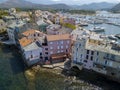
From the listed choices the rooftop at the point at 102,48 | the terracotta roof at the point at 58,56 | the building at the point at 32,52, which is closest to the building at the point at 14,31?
the building at the point at 32,52

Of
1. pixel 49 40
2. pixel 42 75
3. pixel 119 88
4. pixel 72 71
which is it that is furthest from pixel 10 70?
pixel 119 88

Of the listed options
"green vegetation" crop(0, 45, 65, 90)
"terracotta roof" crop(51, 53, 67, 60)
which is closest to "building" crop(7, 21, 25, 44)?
"green vegetation" crop(0, 45, 65, 90)

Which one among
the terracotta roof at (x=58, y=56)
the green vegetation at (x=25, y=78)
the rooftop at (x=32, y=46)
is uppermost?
the rooftop at (x=32, y=46)

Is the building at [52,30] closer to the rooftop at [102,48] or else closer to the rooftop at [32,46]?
the rooftop at [32,46]

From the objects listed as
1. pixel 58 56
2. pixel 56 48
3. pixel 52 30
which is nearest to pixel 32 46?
pixel 56 48

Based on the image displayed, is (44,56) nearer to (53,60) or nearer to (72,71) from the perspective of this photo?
(53,60)

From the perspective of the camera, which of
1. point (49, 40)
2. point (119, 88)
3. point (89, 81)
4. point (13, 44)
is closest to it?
point (119, 88)
